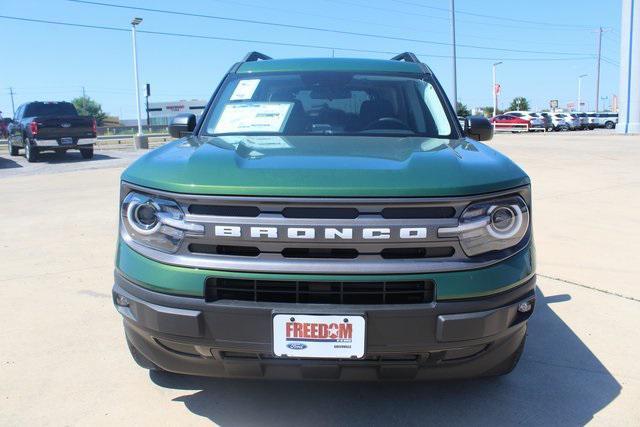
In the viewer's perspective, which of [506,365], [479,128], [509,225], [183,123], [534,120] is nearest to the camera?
[509,225]

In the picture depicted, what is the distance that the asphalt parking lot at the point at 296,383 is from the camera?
108 inches

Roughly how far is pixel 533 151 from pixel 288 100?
17.4 meters


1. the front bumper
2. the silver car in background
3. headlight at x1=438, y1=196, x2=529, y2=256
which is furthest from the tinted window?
the silver car in background

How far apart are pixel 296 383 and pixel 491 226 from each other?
1.40 meters

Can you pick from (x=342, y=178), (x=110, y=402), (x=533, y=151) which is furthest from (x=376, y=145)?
(x=533, y=151)

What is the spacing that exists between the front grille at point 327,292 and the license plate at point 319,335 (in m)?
0.08

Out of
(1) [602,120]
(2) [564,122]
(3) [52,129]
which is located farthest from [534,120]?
(3) [52,129]

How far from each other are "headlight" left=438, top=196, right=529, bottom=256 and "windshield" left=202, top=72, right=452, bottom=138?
1.16 metres

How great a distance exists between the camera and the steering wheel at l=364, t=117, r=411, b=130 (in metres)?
3.58

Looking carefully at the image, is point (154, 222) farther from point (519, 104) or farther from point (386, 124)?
point (519, 104)

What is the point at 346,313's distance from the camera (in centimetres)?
214

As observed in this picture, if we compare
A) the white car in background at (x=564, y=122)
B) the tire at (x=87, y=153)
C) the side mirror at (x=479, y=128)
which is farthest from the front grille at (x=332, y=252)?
the white car in background at (x=564, y=122)

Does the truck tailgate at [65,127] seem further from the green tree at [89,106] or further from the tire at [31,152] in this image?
the green tree at [89,106]

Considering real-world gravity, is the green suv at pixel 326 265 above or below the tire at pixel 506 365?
above
